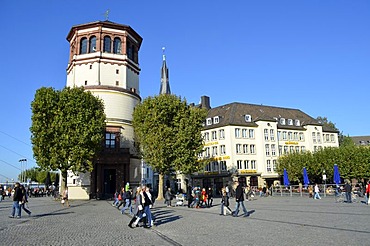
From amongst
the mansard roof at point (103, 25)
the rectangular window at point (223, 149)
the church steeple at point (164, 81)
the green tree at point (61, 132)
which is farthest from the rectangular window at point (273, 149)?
the church steeple at point (164, 81)

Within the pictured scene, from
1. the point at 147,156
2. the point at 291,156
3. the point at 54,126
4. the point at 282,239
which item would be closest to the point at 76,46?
the point at 54,126

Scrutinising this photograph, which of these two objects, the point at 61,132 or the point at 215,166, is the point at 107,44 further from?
the point at 215,166

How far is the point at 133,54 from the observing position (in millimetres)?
51094

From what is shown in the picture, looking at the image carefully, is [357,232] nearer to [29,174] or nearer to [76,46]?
[76,46]

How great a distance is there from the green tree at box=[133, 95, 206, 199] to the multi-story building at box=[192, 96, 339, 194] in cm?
1890

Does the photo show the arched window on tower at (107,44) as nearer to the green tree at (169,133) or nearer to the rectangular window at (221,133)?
the green tree at (169,133)

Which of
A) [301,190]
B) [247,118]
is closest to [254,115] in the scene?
[247,118]

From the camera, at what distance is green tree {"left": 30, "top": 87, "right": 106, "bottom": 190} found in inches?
1378

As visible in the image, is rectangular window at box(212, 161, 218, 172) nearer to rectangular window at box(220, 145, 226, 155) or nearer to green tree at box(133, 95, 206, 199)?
rectangular window at box(220, 145, 226, 155)

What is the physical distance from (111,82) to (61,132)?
44.4 ft

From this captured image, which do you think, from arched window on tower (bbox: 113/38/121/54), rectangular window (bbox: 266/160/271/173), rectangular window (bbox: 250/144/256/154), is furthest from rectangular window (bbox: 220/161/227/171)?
arched window on tower (bbox: 113/38/121/54)

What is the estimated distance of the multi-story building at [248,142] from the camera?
5816 centimetres

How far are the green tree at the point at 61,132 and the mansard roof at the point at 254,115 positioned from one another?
29.5 meters

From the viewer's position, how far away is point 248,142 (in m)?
60.4
